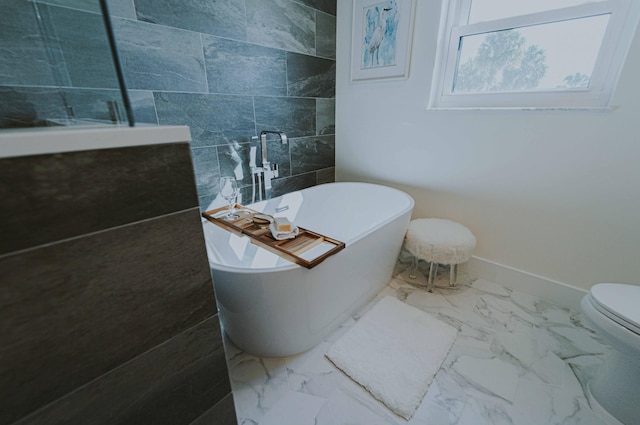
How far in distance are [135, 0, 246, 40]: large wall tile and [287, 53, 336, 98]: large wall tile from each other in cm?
46

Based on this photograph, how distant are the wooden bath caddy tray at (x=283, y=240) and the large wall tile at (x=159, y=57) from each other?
0.80m

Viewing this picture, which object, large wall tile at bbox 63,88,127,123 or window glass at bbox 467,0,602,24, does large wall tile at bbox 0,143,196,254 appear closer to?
large wall tile at bbox 63,88,127,123

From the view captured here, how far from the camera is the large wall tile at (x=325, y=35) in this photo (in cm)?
224

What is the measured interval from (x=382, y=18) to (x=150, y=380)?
2.52m

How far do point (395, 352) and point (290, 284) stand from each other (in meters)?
0.72

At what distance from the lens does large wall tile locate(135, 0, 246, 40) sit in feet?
4.61

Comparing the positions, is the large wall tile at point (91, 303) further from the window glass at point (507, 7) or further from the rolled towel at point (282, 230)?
the window glass at point (507, 7)

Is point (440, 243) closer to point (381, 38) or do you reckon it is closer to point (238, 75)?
point (381, 38)

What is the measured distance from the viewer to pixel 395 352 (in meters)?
1.44

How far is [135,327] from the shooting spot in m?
0.61

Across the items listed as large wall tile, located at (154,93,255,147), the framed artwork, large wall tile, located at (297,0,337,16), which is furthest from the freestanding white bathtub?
large wall tile, located at (297,0,337,16)

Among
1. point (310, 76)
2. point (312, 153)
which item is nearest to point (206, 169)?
point (312, 153)

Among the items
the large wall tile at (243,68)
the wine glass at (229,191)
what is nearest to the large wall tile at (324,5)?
the large wall tile at (243,68)

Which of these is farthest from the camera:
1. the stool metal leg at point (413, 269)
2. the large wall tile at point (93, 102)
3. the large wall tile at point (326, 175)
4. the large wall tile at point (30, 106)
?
the large wall tile at point (326, 175)
